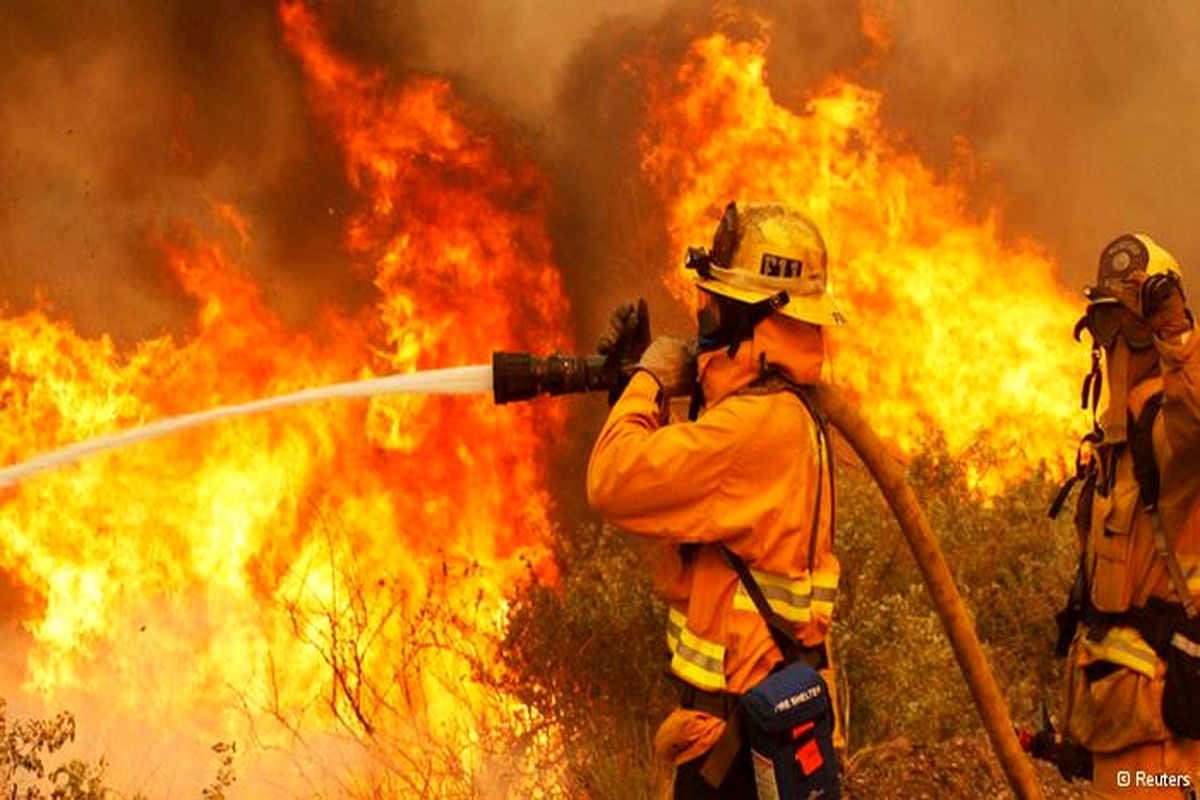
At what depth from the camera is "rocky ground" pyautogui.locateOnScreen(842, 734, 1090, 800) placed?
5133 millimetres

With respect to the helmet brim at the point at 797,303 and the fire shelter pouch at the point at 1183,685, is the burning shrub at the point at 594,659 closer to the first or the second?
the fire shelter pouch at the point at 1183,685

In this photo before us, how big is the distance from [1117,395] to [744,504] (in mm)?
1483

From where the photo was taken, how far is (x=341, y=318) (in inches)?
394

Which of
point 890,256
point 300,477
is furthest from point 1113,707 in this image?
point 890,256

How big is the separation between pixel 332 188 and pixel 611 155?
2.39 metres

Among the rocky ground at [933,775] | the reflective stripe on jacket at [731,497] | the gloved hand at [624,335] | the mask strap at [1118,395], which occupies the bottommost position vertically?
the rocky ground at [933,775]

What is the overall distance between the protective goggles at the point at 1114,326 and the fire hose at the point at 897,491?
0.87m

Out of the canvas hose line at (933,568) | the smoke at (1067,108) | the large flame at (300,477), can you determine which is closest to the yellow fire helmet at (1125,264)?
the canvas hose line at (933,568)

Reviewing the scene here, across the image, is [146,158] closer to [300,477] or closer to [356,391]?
[300,477]

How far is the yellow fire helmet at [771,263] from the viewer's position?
3064 millimetres

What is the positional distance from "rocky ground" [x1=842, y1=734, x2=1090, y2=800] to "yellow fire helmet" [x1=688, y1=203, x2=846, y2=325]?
2.72 metres

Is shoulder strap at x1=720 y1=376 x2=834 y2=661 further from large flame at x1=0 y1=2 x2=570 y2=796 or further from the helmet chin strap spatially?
large flame at x1=0 y1=2 x2=570 y2=796

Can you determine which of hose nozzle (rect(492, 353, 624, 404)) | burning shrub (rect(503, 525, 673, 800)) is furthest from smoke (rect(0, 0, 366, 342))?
hose nozzle (rect(492, 353, 624, 404))

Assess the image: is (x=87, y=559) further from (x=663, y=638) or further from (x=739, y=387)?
(x=739, y=387)
